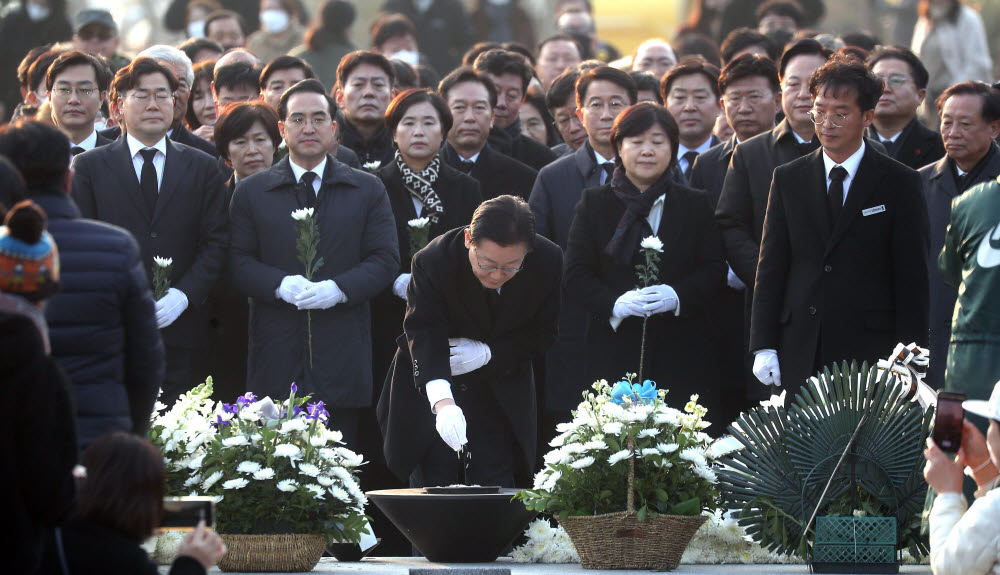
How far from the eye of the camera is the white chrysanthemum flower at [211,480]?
7.11 m

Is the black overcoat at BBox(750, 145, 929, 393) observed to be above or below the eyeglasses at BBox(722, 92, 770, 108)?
below

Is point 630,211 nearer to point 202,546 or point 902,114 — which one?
point 902,114

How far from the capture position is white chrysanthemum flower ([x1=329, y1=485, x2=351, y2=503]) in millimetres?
7207

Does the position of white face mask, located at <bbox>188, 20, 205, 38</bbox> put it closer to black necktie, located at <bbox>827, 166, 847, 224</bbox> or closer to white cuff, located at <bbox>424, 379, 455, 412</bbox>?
white cuff, located at <bbox>424, 379, 455, 412</bbox>

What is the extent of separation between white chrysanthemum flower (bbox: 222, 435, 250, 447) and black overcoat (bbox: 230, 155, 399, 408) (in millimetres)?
1415

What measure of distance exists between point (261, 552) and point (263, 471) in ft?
1.17

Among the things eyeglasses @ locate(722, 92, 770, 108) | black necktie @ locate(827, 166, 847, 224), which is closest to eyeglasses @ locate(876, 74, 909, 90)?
eyeglasses @ locate(722, 92, 770, 108)

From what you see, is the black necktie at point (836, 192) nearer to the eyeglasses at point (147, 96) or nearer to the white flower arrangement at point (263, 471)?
the white flower arrangement at point (263, 471)

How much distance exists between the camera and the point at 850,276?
26.2 ft

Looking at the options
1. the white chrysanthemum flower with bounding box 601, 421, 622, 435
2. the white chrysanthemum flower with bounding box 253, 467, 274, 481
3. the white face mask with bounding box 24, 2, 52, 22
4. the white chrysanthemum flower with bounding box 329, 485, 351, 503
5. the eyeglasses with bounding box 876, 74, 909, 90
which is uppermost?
the white face mask with bounding box 24, 2, 52, 22

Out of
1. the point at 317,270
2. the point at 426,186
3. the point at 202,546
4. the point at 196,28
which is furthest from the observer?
the point at 196,28

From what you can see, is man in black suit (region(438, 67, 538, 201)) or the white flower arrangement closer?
the white flower arrangement

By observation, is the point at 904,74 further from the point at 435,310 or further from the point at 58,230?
the point at 58,230

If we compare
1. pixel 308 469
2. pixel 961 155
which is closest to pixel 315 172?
pixel 308 469
